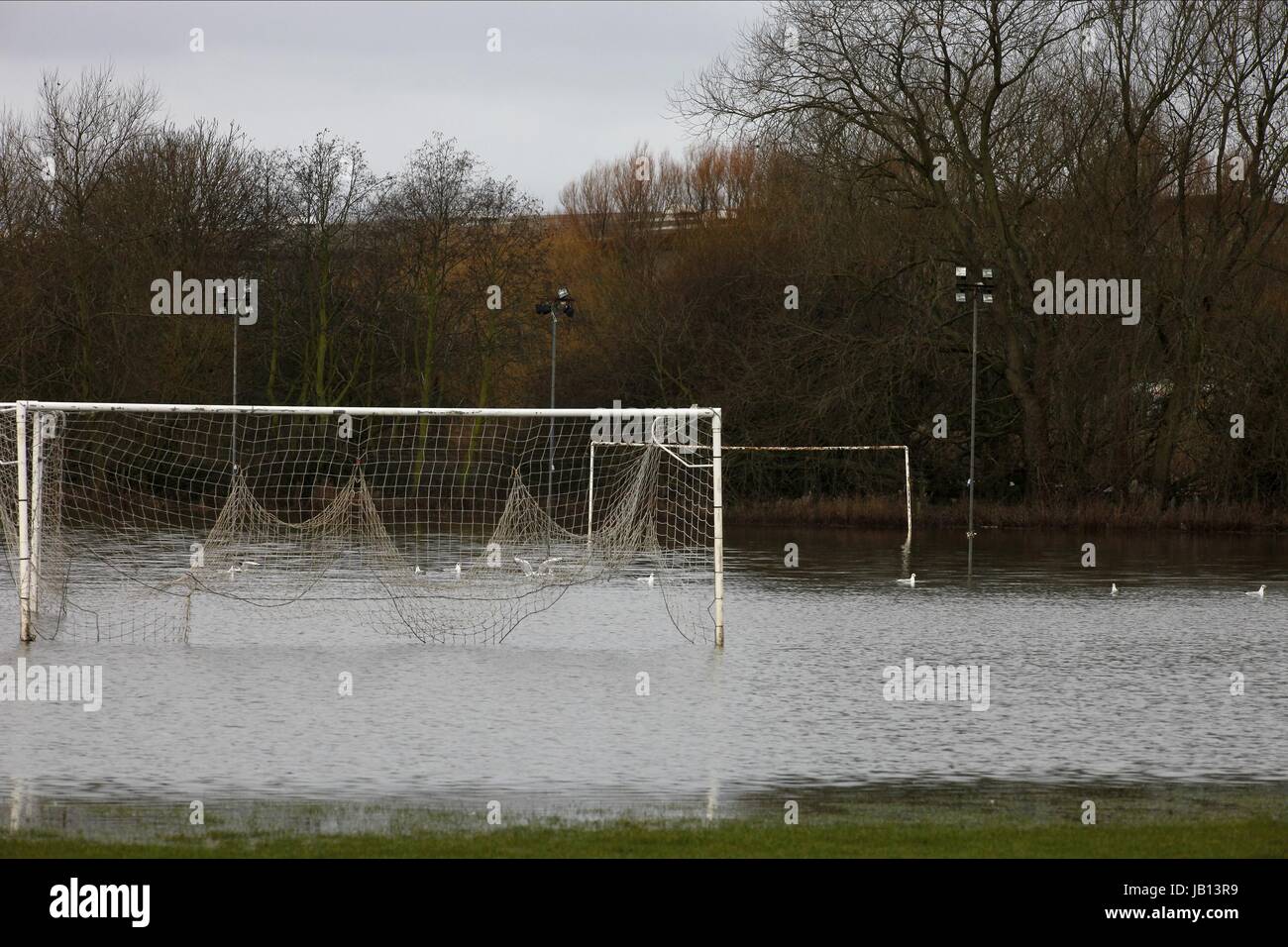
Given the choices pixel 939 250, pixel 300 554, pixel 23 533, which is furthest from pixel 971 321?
pixel 23 533

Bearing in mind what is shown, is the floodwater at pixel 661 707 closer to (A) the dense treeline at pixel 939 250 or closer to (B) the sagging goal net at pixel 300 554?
(B) the sagging goal net at pixel 300 554

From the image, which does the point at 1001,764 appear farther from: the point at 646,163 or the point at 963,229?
the point at 646,163

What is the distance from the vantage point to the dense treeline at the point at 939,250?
1736 inches

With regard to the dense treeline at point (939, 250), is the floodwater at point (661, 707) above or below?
below

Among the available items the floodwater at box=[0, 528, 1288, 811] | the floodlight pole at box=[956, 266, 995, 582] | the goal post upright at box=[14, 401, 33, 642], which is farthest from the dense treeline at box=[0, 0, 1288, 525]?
the goal post upright at box=[14, 401, 33, 642]

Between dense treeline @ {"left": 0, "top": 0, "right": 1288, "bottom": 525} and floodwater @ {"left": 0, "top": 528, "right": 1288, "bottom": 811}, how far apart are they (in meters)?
23.2

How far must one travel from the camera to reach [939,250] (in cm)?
4644

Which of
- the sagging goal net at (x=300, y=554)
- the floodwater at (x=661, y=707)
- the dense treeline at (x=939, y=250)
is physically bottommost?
the floodwater at (x=661, y=707)

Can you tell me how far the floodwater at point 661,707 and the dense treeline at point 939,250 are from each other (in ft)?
76.1

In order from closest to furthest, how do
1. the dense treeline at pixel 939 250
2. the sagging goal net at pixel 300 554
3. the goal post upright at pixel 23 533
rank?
the goal post upright at pixel 23 533 < the sagging goal net at pixel 300 554 < the dense treeline at pixel 939 250

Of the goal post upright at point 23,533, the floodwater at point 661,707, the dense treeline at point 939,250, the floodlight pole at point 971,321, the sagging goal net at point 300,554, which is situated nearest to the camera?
the floodwater at point 661,707

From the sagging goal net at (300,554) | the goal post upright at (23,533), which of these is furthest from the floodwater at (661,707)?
the sagging goal net at (300,554)

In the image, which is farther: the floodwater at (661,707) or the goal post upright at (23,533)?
the goal post upright at (23,533)
